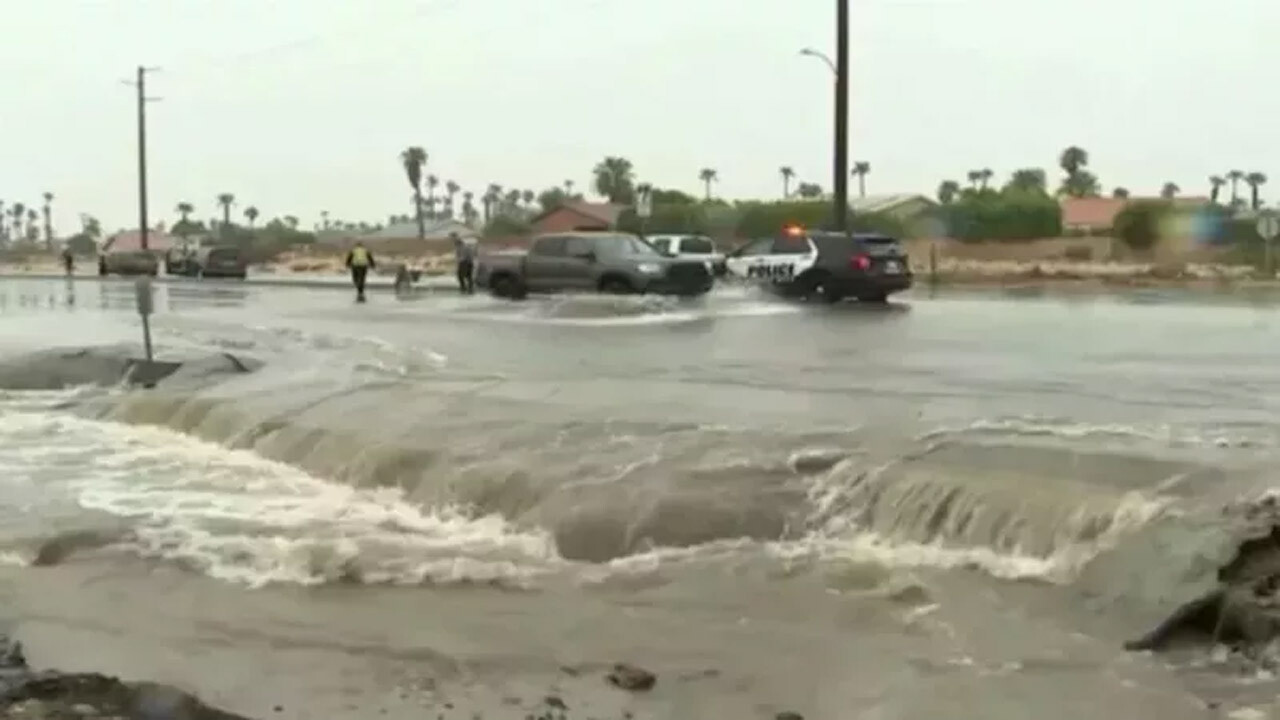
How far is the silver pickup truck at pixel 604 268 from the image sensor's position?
34.3m

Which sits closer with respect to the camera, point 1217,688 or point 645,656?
point 1217,688

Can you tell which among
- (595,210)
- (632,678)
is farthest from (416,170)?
(632,678)

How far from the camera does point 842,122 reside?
130ft

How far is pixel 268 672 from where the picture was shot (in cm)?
812

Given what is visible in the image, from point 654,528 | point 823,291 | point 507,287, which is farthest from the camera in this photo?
point 507,287

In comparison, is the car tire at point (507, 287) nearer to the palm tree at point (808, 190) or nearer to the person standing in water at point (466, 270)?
the person standing in water at point (466, 270)

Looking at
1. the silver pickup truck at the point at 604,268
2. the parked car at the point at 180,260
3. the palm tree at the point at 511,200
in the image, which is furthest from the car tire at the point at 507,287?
the palm tree at the point at 511,200

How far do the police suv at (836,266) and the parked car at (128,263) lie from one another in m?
37.4

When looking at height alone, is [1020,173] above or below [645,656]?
above

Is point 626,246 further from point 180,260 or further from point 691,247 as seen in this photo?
point 180,260

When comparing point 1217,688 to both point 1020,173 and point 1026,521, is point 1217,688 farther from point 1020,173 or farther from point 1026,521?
point 1020,173

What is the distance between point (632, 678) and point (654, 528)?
137 inches

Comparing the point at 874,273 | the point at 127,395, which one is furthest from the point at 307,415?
the point at 874,273

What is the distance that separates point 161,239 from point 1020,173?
64.6 meters
